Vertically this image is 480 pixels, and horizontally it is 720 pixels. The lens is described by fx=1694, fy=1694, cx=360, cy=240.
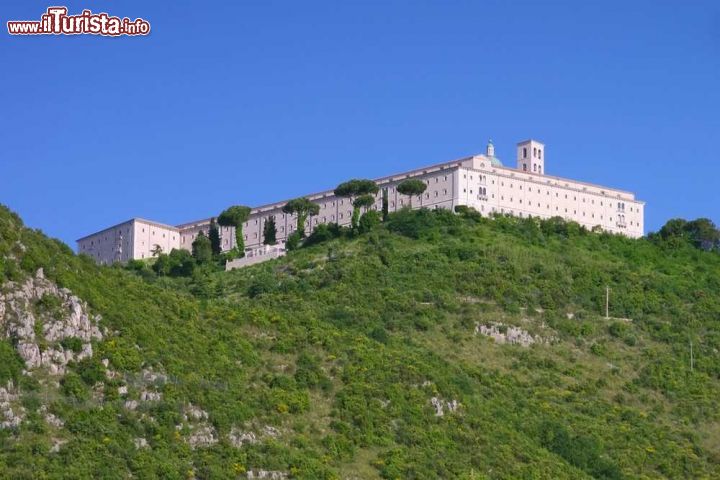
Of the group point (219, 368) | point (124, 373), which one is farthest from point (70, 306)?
point (219, 368)

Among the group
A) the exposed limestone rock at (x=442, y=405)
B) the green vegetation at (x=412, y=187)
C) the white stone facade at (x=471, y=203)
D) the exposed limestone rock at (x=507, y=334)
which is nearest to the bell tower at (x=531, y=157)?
the white stone facade at (x=471, y=203)

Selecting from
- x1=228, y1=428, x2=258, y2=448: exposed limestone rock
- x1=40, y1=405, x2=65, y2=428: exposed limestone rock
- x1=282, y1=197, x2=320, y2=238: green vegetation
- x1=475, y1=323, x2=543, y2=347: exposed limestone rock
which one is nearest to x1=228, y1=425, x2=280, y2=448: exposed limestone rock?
x1=228, y1=428, x2=258, y2=448: exposed limestone rock

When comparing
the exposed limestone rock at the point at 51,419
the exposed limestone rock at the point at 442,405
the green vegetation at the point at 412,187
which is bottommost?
the exposed limestone rock at the point at 51,419

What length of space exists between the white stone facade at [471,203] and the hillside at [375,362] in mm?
6057

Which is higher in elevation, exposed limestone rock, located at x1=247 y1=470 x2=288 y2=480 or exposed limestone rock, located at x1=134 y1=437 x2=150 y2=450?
exposed limestone rock, located at x1=134 y1=437 x2=150 y2=450

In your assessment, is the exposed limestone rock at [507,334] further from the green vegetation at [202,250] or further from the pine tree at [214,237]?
the pine tree at [214,237]

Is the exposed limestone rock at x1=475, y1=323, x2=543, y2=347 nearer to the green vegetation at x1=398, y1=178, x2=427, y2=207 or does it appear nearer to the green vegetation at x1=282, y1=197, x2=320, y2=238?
the green vegetation at x1=398, y1=178, x2=427, y2=207

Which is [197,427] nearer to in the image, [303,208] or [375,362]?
[375,362]

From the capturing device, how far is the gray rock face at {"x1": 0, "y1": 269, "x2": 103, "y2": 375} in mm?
61719

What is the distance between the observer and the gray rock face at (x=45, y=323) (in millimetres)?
61719

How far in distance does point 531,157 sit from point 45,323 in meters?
80.4

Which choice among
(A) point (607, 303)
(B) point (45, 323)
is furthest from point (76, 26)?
(A) point (607, 303)

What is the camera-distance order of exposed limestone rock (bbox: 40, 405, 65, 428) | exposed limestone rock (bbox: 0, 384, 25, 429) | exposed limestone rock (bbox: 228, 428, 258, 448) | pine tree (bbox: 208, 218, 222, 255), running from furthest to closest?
pine tree (bbox: 208, 218, 222, 255)
exposed limestone rock (bbox: 228, 428, 258, 448)
exposed limestone rock (bbox: 40, 405, 65, 428)
exposed limestone rock (bbox: 0, 384, 25, 429)

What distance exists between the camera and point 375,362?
78688mm
